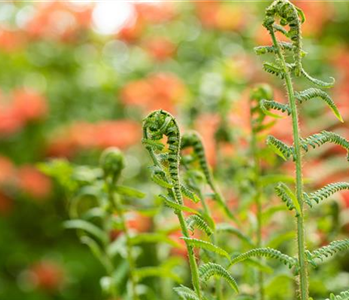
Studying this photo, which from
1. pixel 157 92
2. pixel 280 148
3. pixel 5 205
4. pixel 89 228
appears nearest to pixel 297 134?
pixel 280 148

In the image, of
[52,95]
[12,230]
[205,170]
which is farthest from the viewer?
[52,95]

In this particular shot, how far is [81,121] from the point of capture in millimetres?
3959

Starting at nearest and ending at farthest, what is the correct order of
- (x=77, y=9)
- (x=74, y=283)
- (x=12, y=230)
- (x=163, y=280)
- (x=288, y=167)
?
(x=163, y=280), (x=288, y=167), (x=74, y=283), (x=12, y=230), (x=77, y=9)

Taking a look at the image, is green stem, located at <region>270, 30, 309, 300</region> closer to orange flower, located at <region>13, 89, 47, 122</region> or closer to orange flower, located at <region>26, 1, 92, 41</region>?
orange flower, located at <region>13, 89, 47, 122</region>

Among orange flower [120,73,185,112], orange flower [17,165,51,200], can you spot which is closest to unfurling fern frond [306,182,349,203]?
orange flower [120,73,185,112]

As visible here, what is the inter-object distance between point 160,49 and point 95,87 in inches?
16.5

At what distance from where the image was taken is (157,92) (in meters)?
3.41

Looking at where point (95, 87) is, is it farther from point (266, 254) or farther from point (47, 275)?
point (266, 254)

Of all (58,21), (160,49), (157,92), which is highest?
(58,21)

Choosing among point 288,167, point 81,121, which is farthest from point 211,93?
point 81,121

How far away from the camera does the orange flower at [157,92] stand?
3.37 metres

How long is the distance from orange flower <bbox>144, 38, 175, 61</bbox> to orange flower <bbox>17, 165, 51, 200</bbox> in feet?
3.14

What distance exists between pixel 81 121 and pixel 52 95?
1.08ft

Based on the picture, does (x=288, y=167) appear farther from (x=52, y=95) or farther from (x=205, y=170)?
(x=52, y=95)
